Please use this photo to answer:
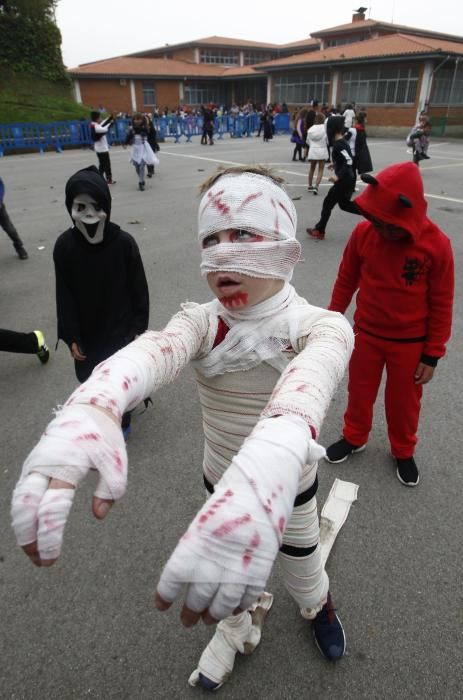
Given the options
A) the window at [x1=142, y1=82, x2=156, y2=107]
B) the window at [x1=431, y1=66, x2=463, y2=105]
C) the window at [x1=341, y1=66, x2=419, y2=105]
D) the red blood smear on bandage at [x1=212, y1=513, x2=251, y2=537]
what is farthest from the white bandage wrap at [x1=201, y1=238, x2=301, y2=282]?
the window at [x1=142, y1=82, x2=156, y2=107]

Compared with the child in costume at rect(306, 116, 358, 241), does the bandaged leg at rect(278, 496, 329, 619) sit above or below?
below

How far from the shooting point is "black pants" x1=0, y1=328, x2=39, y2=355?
3.85 metres

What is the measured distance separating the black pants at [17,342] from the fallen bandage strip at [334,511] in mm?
2836

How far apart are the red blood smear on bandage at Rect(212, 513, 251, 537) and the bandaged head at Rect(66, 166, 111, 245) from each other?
87.6 inches

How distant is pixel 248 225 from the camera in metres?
1.24

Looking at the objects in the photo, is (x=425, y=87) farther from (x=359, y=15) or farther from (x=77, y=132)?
(x=359, y=15)

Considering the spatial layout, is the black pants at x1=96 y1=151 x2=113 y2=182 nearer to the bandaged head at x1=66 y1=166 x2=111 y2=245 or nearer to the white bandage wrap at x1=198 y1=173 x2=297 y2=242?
the bandaged head at x1=66 y1=166 x2=111 y2=245

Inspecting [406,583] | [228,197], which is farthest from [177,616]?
[228,197]

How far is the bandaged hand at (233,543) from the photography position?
72cm

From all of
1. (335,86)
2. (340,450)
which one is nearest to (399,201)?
(340,450)

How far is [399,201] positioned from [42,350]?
10.7ft

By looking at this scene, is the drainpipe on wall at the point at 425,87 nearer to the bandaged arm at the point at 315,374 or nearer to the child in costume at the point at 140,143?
the child in costume at the point at 140,143

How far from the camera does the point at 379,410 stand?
3.37m

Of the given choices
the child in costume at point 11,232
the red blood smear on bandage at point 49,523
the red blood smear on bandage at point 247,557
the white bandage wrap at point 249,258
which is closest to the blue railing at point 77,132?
the child in costume at point 11,232
